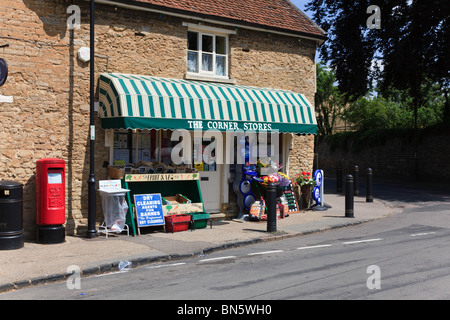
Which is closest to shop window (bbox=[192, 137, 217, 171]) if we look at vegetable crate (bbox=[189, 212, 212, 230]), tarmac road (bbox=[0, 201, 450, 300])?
vegetable crate (bbox=[189, 212, 212, 230])

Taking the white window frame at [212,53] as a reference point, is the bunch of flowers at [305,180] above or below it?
below

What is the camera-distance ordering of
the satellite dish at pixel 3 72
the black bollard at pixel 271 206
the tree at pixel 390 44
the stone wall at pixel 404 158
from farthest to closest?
1. the stone wall at pixel 404 158
2. the tree at pixel 390 44
3. the black bollard at pixel 271 206
4. the satellite dish at pixel 3 72

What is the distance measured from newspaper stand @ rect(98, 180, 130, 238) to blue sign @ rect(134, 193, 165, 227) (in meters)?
0.33

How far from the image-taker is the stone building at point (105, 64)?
10703 millimetres

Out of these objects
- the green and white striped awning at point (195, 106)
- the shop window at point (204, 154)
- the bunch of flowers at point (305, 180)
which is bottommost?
the bunch of flowers at point (305, 180)

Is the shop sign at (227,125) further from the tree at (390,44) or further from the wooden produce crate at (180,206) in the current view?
the tree at (390,44)

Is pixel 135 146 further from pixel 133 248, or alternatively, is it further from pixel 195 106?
pixel 133 248

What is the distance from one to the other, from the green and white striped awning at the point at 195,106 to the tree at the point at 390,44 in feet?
34.8

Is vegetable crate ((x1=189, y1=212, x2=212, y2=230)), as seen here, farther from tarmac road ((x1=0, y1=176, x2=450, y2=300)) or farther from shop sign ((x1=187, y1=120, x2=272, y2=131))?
shop sign ((x1=187, y1=120, x2=272, y2=131))

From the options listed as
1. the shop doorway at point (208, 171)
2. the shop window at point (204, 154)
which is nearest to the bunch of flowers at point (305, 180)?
the shop doorway at point (208, 171)

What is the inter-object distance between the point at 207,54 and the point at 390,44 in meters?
14.3

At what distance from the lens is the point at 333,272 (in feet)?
24.2

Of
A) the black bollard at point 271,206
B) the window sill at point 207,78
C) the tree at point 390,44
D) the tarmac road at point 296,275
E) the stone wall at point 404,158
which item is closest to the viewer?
the tarmac road at point 296,275

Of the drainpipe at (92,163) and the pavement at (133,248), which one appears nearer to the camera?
the pavement at (133,248)
